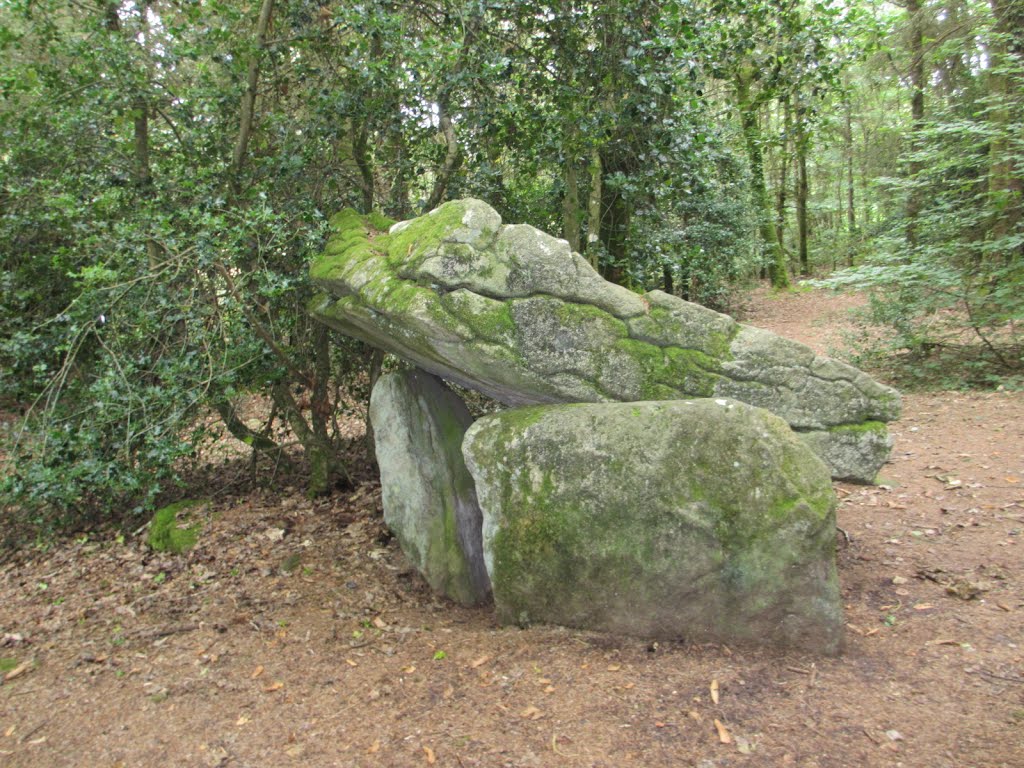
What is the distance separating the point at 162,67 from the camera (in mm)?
5551

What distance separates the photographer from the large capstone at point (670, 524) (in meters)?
3.46

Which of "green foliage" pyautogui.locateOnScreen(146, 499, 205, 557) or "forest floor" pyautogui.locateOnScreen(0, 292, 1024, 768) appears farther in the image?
"green foliage" pyautogui.locateOnScreen(146, 499, 205, 557)

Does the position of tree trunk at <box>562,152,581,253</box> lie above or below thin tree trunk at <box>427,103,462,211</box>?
below

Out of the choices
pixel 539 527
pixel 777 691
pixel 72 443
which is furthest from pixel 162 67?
pixel 777 691

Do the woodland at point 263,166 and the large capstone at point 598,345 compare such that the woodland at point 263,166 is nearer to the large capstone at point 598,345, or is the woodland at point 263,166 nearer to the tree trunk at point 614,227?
the tree trunk at point 614,227

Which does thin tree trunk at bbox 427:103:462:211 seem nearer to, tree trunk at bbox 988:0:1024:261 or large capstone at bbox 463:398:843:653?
large capstone at bbox 463:398:843:653

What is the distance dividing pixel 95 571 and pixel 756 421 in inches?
199

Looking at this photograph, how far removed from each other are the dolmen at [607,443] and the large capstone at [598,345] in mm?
12

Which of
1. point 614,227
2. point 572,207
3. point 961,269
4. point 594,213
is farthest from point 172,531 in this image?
point 961,269

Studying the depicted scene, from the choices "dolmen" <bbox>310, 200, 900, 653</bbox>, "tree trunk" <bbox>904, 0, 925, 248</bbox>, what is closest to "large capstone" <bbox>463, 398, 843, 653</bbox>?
"dolmen" <bbox>310, 200, 900, 653</bbox>

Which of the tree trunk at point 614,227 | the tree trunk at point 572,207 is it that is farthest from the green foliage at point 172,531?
the tree trunk at point 614,227

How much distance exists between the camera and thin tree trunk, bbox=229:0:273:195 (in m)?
5.51

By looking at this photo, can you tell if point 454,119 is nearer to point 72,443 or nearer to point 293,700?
point 72,443

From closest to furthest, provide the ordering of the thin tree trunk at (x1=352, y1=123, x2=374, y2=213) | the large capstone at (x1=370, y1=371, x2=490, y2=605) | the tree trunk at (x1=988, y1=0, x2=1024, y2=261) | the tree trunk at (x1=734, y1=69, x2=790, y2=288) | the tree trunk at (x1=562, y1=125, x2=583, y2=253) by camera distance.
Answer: the large capstone at (x1=370, y1=371, x2=490, y2=605), the tree trunk at (x1=562, y1=125, x2=583, y2=253), the thin tree trunk at (x1=352, y1=123, x2=374, y2=213), the tree trunk at (x1=988, y1=0, x2=1024, y2=261), the tree trunk at (x1=734, y1=69, x2=790, y2=288)
